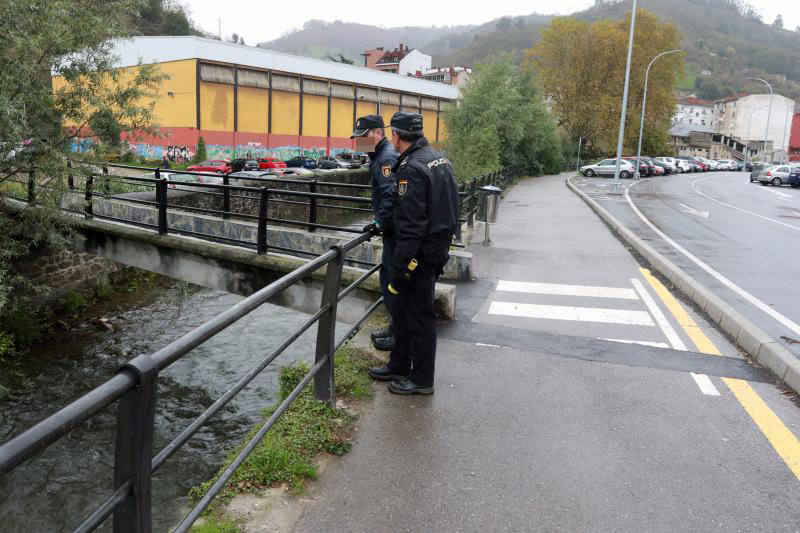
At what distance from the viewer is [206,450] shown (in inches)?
335

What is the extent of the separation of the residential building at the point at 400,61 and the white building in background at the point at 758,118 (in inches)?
2338

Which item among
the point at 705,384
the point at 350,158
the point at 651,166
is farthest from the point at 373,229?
the point at 651,166

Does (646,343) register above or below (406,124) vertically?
below

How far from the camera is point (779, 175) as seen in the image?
4450cm

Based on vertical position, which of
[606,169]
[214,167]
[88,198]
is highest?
[606,169]

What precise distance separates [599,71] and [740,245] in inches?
2125

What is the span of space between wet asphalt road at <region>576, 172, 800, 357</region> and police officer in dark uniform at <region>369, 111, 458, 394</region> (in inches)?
158

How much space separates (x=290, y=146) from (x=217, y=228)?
37.8 metres

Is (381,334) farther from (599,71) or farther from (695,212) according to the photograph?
(599,71)

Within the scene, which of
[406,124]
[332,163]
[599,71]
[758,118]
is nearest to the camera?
[406,124]

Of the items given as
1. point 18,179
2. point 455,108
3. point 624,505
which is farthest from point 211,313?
point 455,108

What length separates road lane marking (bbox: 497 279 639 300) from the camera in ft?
28.5

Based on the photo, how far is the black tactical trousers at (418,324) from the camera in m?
4.57

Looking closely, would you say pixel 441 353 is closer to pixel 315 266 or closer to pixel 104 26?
pixel 315 266
